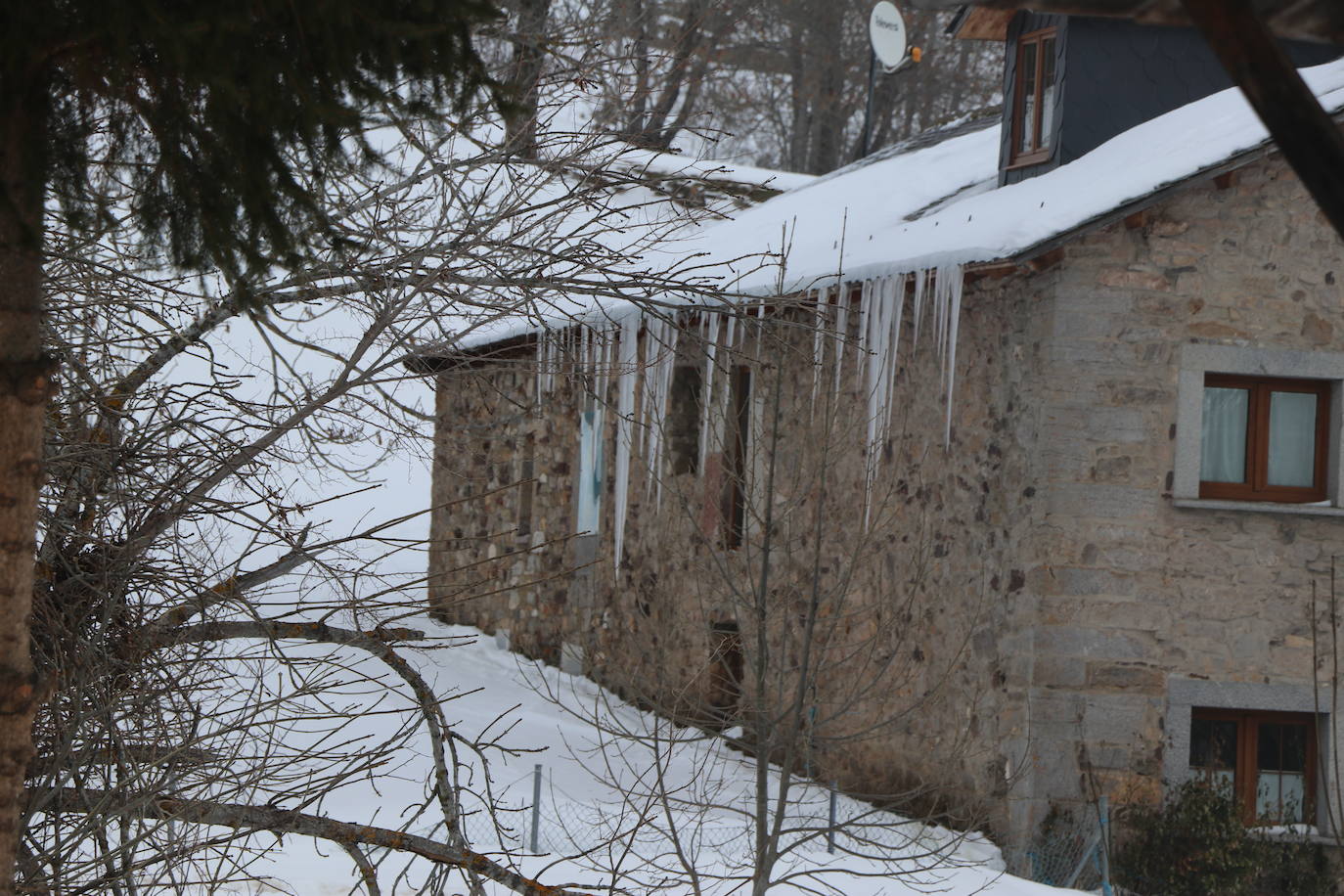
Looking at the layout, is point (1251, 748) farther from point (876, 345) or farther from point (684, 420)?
point (684, 420)

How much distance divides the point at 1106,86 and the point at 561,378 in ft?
18.6

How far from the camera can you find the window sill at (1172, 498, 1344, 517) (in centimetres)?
927

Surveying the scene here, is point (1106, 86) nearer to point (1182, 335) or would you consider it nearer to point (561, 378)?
point (1182, 335)

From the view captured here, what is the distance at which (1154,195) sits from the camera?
8789mm

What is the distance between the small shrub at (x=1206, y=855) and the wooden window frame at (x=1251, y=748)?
29 centimetres

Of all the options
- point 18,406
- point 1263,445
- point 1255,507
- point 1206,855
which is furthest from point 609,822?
point 18,406

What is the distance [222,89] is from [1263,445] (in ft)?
27.2

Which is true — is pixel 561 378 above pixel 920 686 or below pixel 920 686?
above

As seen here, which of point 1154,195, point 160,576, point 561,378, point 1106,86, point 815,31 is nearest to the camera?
point 160,576

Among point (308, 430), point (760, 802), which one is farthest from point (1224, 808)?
point (308, 430)

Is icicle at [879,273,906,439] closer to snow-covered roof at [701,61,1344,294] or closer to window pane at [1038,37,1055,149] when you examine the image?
snow-covered roof at [701,61,1344,294]

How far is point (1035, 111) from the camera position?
10.7 m

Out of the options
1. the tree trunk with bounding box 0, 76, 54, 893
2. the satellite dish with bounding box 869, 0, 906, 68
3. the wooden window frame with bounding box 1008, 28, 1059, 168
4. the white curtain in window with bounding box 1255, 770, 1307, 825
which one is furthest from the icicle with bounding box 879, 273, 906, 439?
the tree trunk with bounding box 0, 76, 54, 893

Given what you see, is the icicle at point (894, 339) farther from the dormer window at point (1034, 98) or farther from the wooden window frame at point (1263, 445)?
the wooden window frame at point (1263, 445)
